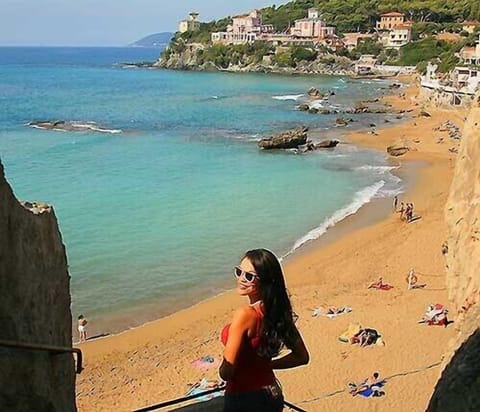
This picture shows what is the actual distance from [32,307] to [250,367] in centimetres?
219

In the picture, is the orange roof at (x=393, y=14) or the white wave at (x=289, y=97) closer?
the white wave at (x=289, y=97)

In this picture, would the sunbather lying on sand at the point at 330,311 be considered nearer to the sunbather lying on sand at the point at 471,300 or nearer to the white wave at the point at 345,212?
the white wave at the point at 345,212

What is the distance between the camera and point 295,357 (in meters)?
4.25

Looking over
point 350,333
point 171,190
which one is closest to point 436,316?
point 350,333

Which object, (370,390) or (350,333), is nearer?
(370,390)

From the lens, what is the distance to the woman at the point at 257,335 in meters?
3.94

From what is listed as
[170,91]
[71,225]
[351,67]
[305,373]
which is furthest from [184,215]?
[351,67]

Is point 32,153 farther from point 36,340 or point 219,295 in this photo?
point 36,340

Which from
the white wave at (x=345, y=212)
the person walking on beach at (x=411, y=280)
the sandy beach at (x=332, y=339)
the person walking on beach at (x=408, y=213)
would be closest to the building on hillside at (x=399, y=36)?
the white wave at (x=345, y=212)

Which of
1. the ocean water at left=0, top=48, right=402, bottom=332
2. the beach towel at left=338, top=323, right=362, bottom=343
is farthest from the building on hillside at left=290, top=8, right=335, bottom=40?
the beach towel at left=338, top=323, right=362, bottom=343

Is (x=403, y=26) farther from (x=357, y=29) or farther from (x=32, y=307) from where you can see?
(x=32, y=307)

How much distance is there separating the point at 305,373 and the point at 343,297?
16.8 feet

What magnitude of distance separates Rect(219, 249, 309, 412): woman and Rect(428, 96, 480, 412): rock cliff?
1.66m

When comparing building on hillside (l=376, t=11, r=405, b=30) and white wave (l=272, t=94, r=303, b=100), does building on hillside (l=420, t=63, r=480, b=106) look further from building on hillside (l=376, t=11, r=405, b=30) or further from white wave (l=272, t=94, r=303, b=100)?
building on hillside (l=376, t=11, r=405, b=30)
